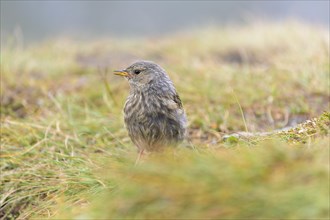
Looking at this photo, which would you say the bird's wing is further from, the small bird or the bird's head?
the bird's head

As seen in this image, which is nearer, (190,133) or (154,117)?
(154,117)

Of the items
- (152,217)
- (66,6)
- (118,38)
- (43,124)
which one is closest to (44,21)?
(66,6)

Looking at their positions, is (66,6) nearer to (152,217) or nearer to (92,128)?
(92,128)

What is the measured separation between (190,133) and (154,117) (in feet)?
4.06

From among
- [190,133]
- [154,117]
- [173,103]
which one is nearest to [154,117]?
[154,117]

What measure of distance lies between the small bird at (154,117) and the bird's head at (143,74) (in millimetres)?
39

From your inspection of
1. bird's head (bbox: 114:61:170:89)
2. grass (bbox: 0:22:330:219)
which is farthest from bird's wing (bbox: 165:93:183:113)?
grass (bbox: 0:22:330:219)

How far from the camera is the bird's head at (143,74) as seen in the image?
221 inches

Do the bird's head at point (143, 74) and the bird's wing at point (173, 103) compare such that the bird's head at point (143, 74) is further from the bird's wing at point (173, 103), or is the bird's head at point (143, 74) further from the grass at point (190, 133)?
the grass at point (190, 133)

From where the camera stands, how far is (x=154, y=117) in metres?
5.27

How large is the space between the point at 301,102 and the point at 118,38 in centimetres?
794

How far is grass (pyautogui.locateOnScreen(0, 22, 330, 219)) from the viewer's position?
3160 millimetres

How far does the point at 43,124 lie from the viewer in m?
6.68

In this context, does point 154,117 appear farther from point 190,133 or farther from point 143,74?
point 190,133
